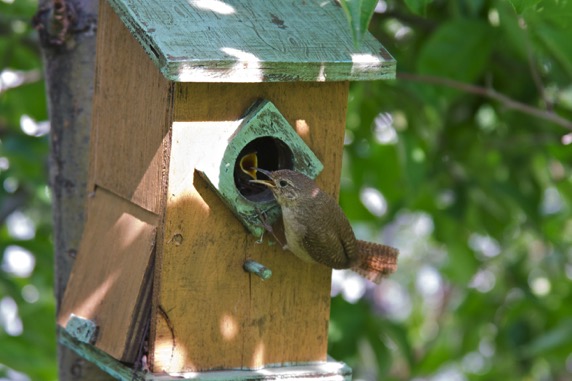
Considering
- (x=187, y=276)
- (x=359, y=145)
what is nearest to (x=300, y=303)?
(x=187, y=276)

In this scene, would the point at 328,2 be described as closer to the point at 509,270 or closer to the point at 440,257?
the point at 509,270

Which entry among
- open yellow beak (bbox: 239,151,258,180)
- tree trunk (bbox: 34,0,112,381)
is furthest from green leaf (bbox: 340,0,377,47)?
tree trunk (bbox: 34,0,112,381)

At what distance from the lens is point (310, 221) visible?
266 centimetres

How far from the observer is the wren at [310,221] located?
2641mm

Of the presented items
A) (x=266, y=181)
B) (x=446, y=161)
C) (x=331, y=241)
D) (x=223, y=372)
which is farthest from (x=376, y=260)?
(x=446, y=161)

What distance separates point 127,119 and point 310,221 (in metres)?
0.60

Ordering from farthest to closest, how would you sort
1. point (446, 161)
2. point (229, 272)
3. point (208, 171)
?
point (446, 161)
point (229, 272)
point (208, 171)

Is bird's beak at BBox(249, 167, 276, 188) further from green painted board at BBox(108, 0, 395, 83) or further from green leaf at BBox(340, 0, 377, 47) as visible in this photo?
green leaf at BBox(340, 0, 377, 47)

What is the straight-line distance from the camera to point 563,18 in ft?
9.17

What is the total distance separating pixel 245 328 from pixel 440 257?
Result: 6.30 meters

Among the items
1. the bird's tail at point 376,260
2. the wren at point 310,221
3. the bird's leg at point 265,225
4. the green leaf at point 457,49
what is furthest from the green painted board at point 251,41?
the green leaf at point 457,49

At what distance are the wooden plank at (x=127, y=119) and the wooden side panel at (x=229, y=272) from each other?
8cm

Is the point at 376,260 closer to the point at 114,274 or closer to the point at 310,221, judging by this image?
the point at 310,221

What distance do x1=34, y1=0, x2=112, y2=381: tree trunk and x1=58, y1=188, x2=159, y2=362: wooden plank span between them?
0.51 feet
